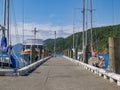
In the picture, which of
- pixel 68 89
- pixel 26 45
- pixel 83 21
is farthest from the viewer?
pixel 26 45

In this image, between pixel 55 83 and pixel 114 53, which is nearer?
pixel 55 83

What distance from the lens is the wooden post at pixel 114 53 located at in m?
16.6

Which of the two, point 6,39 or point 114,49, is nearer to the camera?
point 114,49

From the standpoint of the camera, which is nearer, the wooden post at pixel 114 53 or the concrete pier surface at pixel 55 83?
the concrete pier surface at pixel 55 83

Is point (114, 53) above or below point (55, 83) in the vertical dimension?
above

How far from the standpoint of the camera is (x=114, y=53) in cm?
1697

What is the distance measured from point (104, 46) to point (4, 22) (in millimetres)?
77804

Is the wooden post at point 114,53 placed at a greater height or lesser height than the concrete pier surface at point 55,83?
greater

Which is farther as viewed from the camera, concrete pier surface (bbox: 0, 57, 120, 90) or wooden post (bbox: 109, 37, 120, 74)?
wooden post (bbox: 109, 37, 120, 74)

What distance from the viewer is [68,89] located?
45.4 ft

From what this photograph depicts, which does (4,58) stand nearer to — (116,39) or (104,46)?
(116,39)

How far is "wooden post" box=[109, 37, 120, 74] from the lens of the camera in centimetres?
1656

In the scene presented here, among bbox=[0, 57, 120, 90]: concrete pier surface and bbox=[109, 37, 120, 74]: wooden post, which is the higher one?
bbox=[109, 37, 120, 74]: wooden post

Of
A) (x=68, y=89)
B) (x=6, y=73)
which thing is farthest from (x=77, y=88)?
(x=6, y=73)
